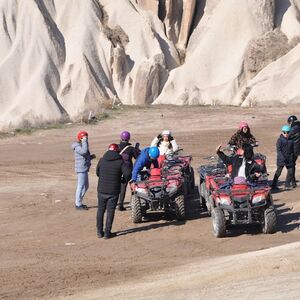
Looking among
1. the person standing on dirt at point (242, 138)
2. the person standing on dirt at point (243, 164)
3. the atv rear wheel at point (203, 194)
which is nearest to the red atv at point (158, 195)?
the atv rear wheel at point (203, 194)

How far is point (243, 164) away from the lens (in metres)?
13.9

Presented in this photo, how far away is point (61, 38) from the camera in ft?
179

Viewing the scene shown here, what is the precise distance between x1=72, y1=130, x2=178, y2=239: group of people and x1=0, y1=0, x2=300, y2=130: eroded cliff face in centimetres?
2903

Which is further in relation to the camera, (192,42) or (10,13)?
(192,42)

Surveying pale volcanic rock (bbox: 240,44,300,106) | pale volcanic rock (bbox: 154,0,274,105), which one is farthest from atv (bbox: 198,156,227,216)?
pale volcanic rock (bbox: 154,0,274,105)

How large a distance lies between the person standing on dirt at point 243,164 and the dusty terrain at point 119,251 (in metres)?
0.95

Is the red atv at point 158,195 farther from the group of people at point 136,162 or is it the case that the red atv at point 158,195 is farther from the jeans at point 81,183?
the jeans at point 81,183

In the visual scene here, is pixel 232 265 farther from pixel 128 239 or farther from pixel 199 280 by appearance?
pixel 128 239

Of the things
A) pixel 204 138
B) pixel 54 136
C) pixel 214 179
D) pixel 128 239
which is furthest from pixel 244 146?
pixel 54 136

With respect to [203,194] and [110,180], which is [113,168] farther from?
[203,194]

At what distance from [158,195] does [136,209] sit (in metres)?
0.53

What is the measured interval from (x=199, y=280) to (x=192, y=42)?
4991 centimetres

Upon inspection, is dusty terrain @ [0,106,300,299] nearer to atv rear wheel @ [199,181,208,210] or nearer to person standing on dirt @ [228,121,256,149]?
atv rear wheel @ [199,181,208,210]

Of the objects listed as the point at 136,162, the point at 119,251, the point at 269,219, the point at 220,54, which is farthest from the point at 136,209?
the point at 220,54
